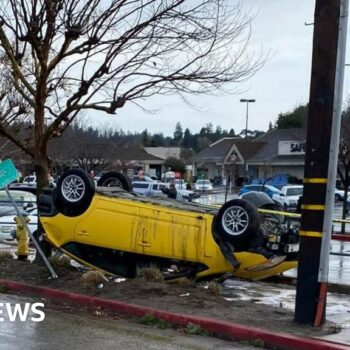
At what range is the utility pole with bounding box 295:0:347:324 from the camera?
8.01m

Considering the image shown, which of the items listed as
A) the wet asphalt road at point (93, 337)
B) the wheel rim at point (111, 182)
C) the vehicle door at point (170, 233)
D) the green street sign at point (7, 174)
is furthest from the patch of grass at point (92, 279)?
the wheel rim at point (111, 182)

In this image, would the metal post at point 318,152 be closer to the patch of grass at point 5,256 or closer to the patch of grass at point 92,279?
the patch of grass at point 92,279

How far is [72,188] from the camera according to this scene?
11.0 metres

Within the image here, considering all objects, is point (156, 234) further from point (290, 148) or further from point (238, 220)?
point (290, 148)

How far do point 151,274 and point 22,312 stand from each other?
2.26 metres

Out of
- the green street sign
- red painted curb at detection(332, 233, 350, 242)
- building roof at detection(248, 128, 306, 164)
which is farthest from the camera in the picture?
building roof at detection(248, 128, 306, 164)

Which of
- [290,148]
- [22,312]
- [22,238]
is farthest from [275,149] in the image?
[22,312]

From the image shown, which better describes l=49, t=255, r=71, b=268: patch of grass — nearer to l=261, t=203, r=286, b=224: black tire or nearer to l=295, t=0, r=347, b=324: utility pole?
l=261, t=203, r=286, b=224: black tire

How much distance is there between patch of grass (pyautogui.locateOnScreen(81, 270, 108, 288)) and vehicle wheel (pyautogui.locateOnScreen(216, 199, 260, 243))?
6.59ft

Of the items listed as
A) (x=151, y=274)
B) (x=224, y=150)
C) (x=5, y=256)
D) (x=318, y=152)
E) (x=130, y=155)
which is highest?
(x=224, y=150)

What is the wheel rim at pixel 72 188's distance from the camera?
1097 centimetres

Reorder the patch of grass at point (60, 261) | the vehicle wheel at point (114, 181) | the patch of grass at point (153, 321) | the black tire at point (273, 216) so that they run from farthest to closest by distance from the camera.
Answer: the vehicle wheel at point (114, 181)
the patch of grass at point (60, 261)
the black tire at point (273, 216)
the patch of grass at point (153, 321)

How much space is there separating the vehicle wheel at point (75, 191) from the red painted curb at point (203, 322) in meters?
1.41

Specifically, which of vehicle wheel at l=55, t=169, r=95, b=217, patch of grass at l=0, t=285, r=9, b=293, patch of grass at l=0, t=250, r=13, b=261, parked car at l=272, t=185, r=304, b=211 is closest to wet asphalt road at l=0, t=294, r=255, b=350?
patch of grass at l=0, t=285, r=9, b=293
